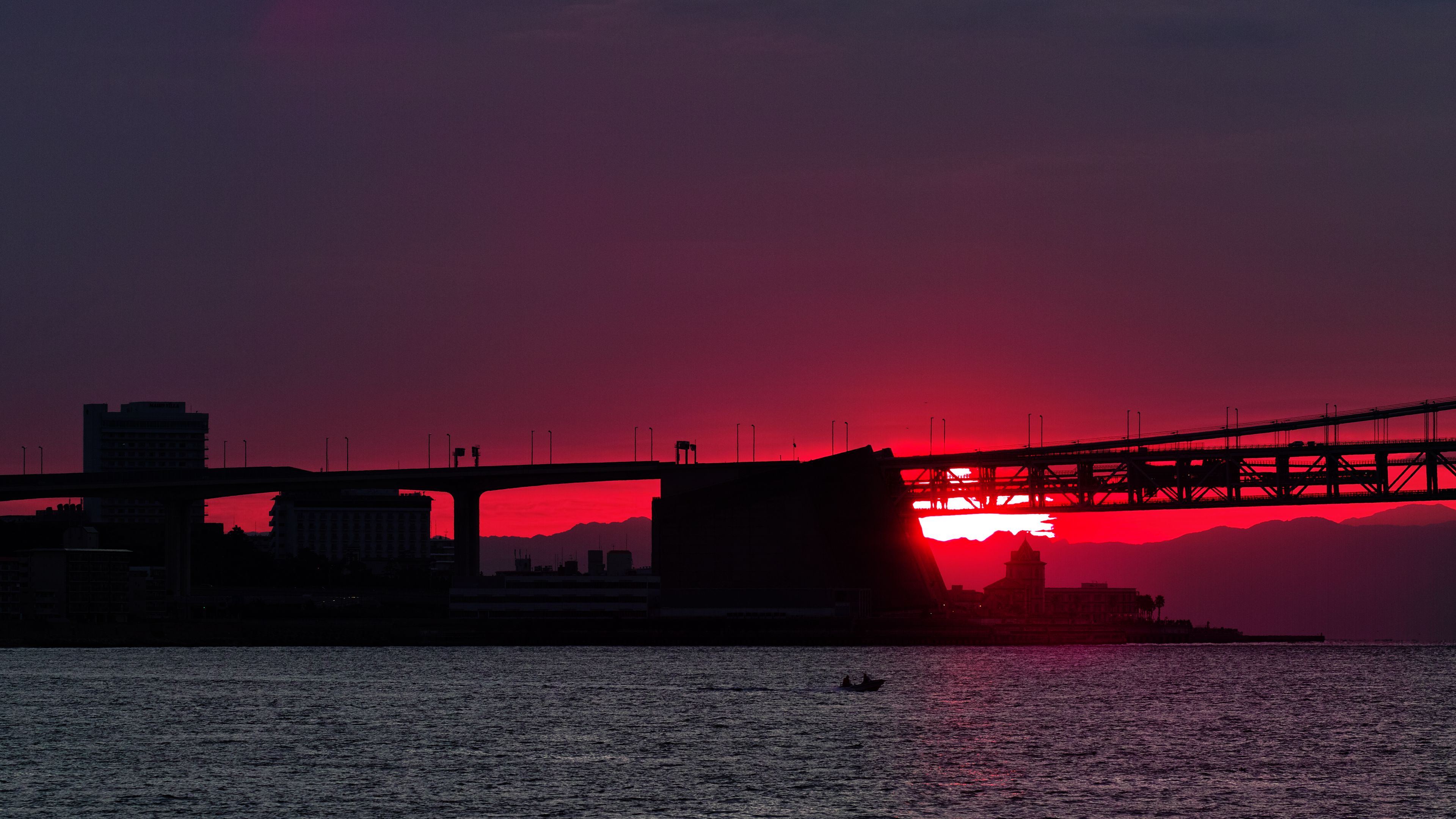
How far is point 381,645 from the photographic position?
166 m

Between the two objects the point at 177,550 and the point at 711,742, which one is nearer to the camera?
the point at 711,742

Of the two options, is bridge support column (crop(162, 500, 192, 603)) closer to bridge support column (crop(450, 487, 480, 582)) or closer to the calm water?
bridge support column (crop(450, 487, 480, 582))

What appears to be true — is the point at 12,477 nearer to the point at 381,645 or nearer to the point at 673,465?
the point at 381,645

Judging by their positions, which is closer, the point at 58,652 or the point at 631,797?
the point at 631,797

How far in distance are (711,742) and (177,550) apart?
12609cm

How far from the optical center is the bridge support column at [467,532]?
179 m

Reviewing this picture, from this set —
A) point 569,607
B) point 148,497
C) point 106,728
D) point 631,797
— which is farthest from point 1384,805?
point 148,497

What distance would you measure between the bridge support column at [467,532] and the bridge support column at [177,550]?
27.8 meters

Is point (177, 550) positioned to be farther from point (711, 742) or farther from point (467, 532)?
point (711, 742)

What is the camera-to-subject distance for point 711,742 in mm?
72625

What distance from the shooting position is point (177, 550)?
186 m

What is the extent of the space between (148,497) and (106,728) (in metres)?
114

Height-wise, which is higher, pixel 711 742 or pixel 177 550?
pixel 177 550

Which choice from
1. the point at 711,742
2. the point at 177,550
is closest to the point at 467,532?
the point at 177,550
